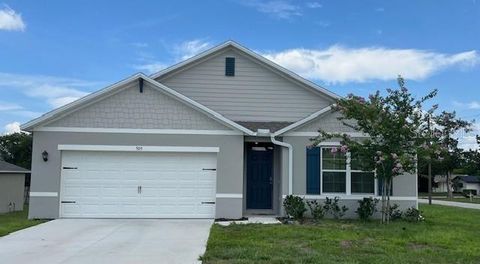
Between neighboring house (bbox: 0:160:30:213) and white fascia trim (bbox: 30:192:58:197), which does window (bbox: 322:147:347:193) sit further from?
neighboring house (bbox: 0:160:30:213)

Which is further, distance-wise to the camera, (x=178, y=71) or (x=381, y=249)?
(x=178, y=71)

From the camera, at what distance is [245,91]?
1920 cm

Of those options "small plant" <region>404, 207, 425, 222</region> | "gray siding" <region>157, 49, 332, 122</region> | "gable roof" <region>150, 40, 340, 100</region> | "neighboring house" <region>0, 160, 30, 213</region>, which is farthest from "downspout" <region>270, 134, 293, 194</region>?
"neighboring house" <region>0, 160, 30, 213</region>

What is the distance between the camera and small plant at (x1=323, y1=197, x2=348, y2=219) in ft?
54.9

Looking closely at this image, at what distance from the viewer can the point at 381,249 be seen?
34.7ft

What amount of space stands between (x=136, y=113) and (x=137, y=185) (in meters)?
2.22

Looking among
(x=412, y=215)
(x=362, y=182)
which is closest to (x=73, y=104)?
(x=362, y=182)

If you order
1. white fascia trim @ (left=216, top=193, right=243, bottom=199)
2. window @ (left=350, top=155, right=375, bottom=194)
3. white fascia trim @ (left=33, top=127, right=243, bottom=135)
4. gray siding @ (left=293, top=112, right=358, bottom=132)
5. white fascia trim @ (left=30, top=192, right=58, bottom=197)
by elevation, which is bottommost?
white fascia trim @ (left=30, top=192, right=58, bottom=197)

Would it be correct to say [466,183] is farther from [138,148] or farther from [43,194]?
[43,194]

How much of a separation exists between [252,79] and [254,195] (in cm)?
418

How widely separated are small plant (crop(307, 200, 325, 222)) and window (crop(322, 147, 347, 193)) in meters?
0.59

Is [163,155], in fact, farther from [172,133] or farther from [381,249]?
[381,249]

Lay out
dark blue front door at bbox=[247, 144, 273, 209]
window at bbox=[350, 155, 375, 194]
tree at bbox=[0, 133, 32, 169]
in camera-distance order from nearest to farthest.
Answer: window at bbox=[350, 155, 375, 194], dark blue front door at bbox=[247, 144, 273, 209], tree at bbox=[0, 133, 32, 169]

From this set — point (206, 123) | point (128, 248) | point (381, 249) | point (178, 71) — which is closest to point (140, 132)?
point (206, 123)
